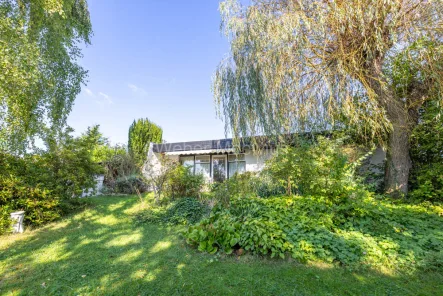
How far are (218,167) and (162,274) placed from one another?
387 inches

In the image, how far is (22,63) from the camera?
542 centimetres

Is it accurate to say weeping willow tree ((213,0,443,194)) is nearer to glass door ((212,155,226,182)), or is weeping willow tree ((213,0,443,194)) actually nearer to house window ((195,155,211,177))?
glass door ((212,155,226,182))

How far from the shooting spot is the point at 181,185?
821cm


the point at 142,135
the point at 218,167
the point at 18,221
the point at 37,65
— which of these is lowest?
the point at 18,221

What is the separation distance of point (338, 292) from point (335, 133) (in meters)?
6.46

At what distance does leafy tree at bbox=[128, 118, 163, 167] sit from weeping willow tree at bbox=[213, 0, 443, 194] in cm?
1122

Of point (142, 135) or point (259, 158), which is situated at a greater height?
point (142, 135)

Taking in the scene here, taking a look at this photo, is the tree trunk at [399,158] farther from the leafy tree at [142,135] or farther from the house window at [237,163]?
the leafy tree at [142,135]

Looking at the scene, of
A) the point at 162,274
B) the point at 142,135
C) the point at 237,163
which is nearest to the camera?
the point at 162,274

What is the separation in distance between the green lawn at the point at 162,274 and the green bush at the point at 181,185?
127 inches

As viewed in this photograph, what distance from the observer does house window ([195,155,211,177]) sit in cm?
1343

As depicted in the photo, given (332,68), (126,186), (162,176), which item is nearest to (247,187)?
(162,176)

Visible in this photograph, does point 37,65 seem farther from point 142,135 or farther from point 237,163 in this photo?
point 142,135

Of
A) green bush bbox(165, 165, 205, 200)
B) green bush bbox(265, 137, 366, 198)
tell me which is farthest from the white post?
green bush bbox(265, 137, 366, 198)
